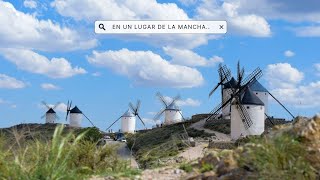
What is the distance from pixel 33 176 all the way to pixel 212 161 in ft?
10.0

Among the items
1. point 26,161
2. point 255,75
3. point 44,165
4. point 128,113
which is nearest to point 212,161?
point 44,165

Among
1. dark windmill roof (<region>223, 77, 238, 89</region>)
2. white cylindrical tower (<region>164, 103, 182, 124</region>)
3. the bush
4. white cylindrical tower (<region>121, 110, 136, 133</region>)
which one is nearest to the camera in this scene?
the bush

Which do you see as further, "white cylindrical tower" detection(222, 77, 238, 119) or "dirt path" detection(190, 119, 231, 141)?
"white cylindrical tower" detection(222, 77, 238, 119)

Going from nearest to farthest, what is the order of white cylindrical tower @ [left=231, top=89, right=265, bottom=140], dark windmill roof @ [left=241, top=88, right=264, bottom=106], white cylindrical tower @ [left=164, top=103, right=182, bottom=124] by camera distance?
white cylindrical tower @ [left=231, top=89, right=265, bottom=140]
dark windmill roof @ [left=241, top=88, right=264, bottom=106]
white cylindrical tower @ [left=164, top=103, right=182, bottom=124]

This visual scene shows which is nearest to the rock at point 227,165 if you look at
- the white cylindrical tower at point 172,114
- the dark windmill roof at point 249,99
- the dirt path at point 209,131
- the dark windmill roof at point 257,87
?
the dark windmill roof at point 249,99

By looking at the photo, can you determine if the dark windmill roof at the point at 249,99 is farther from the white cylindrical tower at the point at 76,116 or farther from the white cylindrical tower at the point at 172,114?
the white cylindrical tower at the point at 76,116

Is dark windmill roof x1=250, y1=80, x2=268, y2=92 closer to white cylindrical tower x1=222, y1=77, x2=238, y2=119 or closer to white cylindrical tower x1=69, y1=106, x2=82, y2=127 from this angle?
white cylindrical tower x1=222, y1=77, x2=238, y2=119

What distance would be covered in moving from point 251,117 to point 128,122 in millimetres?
39272

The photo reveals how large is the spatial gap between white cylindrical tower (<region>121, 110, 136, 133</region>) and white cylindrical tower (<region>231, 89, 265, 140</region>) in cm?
3818

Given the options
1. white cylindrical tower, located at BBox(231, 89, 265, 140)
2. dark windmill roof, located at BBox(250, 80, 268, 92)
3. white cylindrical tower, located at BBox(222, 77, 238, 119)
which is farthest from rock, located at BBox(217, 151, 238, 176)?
dark windmill roof, located at BBox(250, 80, 268, 92)

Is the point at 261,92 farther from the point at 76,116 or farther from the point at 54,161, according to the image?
the point at 54,161

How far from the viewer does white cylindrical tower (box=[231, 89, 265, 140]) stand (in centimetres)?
5106

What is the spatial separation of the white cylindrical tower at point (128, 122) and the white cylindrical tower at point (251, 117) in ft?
125

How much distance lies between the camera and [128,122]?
88562 millimetres
